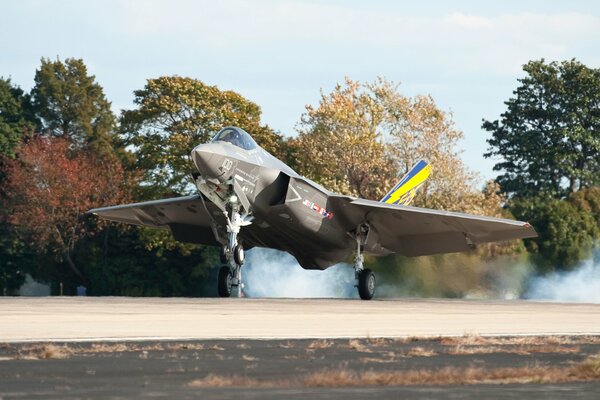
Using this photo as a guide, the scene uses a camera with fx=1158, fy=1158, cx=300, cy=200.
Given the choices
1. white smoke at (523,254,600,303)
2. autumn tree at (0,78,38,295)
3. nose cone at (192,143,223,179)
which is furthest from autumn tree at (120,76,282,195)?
nose cone at (192,143,223,179)

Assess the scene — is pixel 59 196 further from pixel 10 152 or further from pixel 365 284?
pixel 365 284

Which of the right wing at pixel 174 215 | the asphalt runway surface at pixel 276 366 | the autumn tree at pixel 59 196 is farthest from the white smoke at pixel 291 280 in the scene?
the asphalt runway surface at pixel 276 366

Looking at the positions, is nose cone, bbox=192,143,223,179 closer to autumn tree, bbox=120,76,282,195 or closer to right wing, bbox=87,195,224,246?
right wing, bbox=87,195,224,246

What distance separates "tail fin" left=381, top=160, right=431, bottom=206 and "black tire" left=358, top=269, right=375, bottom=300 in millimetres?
A: 4790

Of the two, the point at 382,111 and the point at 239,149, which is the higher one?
the point at 382,111

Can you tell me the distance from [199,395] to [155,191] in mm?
47268

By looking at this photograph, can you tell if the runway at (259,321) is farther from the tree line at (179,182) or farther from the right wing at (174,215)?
the tree line at (179,182)

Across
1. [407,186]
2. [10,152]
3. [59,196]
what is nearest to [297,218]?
[407,186]

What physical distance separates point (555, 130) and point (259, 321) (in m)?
58.9

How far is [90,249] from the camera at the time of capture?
202 feet

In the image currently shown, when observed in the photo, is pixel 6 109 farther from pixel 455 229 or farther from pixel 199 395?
pixel 199 395

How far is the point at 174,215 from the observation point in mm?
32281

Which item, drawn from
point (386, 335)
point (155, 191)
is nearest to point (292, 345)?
point (386, 335)

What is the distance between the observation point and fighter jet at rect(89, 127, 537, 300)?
26391mm
